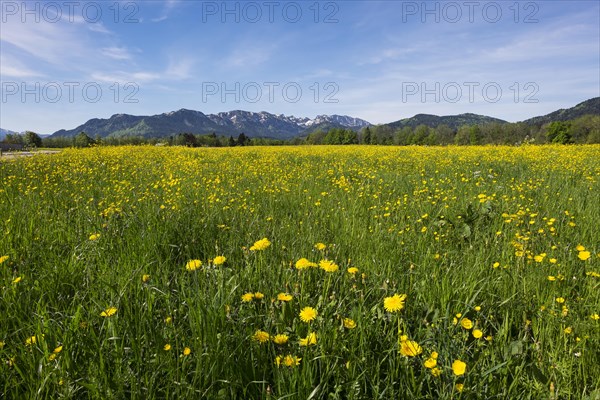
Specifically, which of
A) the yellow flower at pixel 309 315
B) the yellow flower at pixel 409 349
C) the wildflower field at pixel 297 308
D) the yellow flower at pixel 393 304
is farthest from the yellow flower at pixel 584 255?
the yellow flower at pixel 309 315

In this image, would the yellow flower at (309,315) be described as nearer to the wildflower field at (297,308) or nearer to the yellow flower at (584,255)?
the wildflower field at (297,308)

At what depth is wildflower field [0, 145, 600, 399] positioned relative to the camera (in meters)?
1.30

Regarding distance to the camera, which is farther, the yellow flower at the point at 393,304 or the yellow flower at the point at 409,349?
the yellow flower at the point at 393,304

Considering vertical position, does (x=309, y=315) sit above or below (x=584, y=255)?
below

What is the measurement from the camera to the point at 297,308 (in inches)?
69.8

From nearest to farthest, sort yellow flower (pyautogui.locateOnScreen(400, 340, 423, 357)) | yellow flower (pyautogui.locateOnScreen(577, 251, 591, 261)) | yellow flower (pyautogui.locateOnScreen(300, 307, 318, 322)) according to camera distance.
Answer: yellow flower (pyautogui.locateOnScreen(400, 340, 423, 357)) < yellow flower (pyautogui.locateOnScreen(300, 307, 318, 322)) < yellow flower (pyautogui.locateOnScreen(577, 251, 591, 261))

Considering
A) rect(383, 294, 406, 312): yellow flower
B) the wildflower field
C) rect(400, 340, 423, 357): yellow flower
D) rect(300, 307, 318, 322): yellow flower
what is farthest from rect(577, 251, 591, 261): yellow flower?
rect(300, 307, 318, 322): yellow flower

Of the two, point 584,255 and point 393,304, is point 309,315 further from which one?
point 584,255

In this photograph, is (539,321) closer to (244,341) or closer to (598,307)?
(598,307)

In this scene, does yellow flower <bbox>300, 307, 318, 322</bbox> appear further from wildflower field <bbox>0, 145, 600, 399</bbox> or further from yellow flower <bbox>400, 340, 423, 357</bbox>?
yellow flower <bbox>400, 340, 423, 357</bbox>

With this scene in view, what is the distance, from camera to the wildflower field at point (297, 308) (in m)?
1.30

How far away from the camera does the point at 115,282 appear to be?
2057 millimetres

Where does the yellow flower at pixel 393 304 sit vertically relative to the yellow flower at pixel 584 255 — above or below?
below

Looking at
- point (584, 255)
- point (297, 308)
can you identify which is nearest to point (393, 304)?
point (297, 308)
